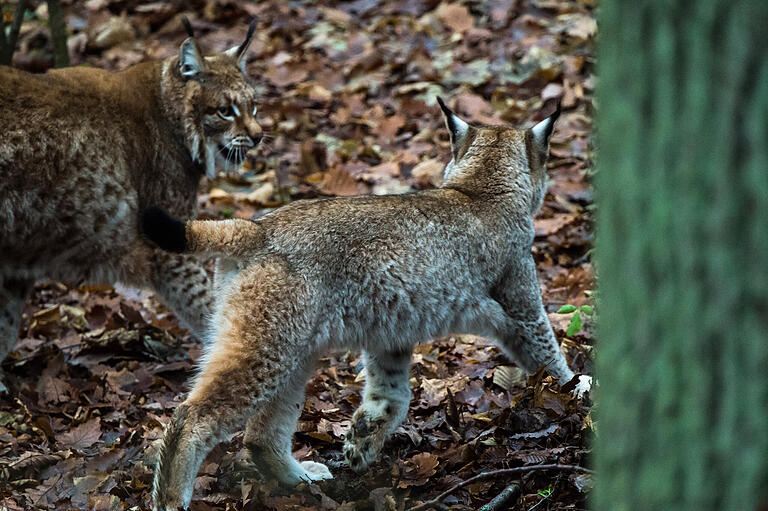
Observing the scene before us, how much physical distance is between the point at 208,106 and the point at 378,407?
262 centimetres

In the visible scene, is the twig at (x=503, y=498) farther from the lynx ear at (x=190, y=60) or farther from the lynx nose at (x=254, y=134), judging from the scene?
the lynx ear at (x=190, y=60)

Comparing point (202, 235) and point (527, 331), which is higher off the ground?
point (202, 235)

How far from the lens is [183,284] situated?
5832 mm

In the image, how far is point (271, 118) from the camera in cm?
934

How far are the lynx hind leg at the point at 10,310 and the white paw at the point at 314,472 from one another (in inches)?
93.1

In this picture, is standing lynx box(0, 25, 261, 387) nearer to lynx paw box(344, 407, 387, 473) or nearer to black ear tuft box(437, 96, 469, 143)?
black ear tuft box(437, 96, 469, 143)

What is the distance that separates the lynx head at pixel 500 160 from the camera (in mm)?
4832

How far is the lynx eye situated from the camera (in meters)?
6.08

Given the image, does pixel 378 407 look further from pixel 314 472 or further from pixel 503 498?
pixel 503 498

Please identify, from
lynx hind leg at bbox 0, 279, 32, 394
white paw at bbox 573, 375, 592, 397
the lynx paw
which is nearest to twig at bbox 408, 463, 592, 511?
the lynx paw

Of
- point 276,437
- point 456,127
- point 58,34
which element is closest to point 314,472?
point 276,437

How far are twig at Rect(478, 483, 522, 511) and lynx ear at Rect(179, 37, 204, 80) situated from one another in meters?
3.63

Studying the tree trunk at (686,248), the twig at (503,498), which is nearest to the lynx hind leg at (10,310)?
the twig at (503,498)

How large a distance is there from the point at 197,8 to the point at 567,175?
609 cm
